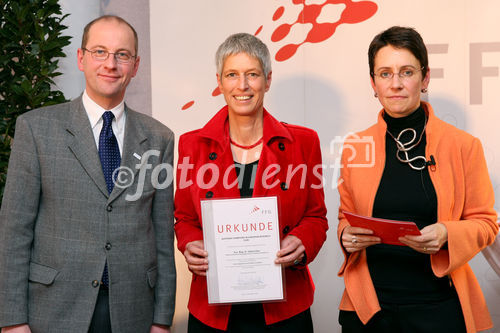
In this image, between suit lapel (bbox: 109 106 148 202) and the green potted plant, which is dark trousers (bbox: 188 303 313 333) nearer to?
suit lapel (bbox: 109 106 148 202)

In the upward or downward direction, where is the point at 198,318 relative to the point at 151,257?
downward

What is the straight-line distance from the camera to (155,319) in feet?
7.73

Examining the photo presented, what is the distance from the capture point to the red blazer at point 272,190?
7.47 ft

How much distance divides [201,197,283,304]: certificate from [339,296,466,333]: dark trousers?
0.55 m

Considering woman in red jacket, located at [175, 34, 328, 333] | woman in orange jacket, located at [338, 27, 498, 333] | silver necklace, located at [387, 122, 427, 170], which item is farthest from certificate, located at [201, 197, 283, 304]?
silver necklace, located at [387, 122, 427, 170]

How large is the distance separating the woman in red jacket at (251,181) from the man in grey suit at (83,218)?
0.21m

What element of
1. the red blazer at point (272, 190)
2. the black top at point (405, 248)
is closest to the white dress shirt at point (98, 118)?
Answer: the red blazer at point (272, 190)

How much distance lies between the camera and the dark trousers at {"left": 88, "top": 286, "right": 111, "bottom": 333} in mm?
2178

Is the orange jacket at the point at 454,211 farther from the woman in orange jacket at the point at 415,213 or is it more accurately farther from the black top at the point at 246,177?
the black top at the point at 246,177

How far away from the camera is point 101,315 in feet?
7.18

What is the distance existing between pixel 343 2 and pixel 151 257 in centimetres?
267

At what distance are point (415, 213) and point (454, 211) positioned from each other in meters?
0.18

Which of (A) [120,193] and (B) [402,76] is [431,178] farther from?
(A) [120,193]

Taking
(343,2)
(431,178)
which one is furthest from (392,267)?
(343,2)
